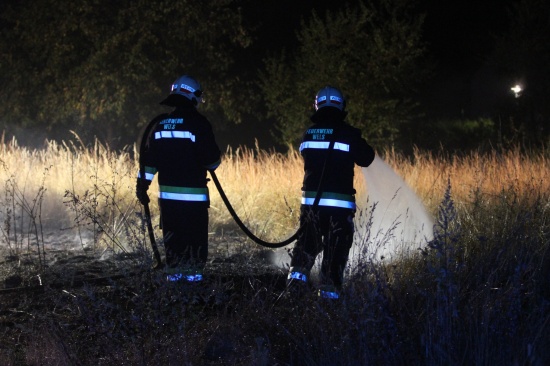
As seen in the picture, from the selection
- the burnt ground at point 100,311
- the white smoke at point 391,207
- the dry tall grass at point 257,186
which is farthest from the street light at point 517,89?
the burnt ground at point 100,311

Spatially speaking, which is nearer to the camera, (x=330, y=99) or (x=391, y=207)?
(x=330, y=99)

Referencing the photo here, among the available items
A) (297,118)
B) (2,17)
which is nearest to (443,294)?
(297,118)

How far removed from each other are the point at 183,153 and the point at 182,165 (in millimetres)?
94

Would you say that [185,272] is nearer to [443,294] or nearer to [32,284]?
[443,294]

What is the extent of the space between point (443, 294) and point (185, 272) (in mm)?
1646

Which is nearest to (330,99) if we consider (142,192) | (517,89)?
(142,192)

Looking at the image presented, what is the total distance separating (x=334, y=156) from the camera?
18.8 ft

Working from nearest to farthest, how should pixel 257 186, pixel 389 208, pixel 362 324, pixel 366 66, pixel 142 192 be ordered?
pixel 362 324 < pixel 142 192 < pixel 389 208 < pixel 257 186 < pixel 366 66

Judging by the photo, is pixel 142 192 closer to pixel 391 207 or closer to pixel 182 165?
pixel 182 165

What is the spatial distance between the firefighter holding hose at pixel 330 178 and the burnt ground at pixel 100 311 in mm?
542

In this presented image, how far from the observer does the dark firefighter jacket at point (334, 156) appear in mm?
5715

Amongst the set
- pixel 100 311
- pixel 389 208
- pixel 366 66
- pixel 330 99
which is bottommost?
pixel 100 311

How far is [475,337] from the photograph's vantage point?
3.83 m

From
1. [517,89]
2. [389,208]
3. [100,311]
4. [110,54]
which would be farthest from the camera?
[517,89]
